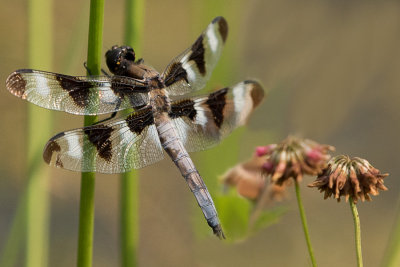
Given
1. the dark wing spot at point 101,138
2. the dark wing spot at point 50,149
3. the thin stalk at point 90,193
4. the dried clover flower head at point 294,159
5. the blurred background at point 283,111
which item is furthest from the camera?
the blurred background at point 283,111

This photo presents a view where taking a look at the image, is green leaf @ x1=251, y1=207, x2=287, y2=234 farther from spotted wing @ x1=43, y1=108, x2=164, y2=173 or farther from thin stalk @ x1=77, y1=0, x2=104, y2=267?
thin stalk @ x1=77, y1=0, x2=104, y2=267

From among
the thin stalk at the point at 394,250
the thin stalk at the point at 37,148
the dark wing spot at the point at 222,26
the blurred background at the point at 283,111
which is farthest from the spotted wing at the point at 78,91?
the blurred background at the point at 283,111

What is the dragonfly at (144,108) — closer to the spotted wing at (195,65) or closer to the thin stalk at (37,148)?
the spotted wing at (195,65)

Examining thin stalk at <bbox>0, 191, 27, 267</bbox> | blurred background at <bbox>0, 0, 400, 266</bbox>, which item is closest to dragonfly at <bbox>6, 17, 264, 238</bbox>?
thin stalk at <bbox>0, 191, 27, 267</bbox>

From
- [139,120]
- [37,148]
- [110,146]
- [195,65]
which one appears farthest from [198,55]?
[37,148]

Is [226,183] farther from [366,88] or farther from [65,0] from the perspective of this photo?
[366,88]

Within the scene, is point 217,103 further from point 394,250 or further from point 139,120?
point 394,250

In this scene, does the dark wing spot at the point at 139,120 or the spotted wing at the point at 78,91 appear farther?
the dark wing spot at the point at 139,120
